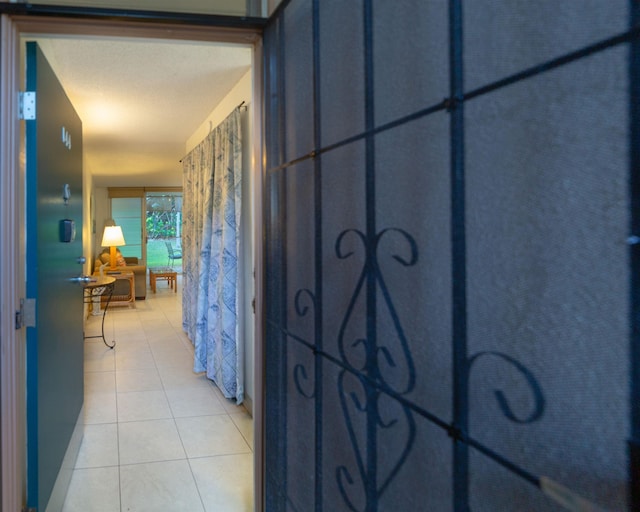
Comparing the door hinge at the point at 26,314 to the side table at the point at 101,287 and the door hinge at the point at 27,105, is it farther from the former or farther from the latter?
the side table at the point at 101,287

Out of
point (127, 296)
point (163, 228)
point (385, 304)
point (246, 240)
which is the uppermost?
point (163, 228)

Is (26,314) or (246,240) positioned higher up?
(246,240)

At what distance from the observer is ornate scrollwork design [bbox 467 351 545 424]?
0.59m

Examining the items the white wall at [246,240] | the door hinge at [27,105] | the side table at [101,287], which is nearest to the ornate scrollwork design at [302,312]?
the door hinge at [27,105]

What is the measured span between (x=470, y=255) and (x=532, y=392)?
219mm

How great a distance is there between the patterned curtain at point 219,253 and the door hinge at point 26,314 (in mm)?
1784

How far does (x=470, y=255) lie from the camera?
0.72m

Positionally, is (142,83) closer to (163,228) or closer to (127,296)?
(127,296)

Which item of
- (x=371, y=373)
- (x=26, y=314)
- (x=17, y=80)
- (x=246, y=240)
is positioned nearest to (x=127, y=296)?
(x=246, y=240)

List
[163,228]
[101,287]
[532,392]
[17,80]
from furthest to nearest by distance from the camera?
1. [163,228]
2. [101,287]
3. [17,80]
4. [532,392]

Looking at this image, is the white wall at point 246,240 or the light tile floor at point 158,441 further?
the white wall at point 246,240

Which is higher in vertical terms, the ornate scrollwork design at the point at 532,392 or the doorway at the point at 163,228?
the doorway at the point at 163,228

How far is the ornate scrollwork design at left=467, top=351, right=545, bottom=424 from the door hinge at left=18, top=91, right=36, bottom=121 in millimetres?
1739

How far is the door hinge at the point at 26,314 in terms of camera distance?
160 cm
